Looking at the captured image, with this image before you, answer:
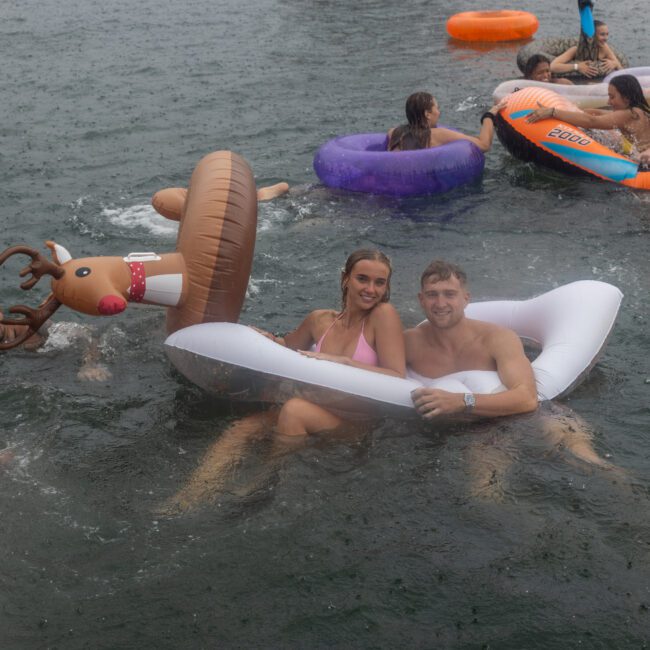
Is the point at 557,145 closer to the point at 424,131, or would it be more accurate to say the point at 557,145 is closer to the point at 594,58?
the point at 424,131

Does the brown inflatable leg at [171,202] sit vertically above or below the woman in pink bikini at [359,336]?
above

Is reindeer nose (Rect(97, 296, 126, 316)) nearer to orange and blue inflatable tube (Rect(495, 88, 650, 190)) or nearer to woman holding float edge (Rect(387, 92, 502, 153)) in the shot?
woman holding float edge (Rect(387, 92, 502, 153))

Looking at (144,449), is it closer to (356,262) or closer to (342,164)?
(356,262)

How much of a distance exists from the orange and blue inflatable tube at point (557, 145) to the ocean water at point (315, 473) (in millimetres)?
189

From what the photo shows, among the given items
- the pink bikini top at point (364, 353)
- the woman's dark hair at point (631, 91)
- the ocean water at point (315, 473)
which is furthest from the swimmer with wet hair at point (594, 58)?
the pink bikini top at point (364, 353)

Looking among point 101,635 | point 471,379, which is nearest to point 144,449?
point 101,635

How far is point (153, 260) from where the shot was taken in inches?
223

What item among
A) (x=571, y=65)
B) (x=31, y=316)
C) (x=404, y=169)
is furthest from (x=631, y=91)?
(x=31, y=316)

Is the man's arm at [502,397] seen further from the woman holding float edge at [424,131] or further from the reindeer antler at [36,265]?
the woman holding float edge at [424,131]

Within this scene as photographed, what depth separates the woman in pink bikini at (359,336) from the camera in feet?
18.0

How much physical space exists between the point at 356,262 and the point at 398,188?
432 cm

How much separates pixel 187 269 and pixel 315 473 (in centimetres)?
149

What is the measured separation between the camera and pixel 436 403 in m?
5.23

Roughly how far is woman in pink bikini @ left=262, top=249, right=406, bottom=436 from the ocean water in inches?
7.4
